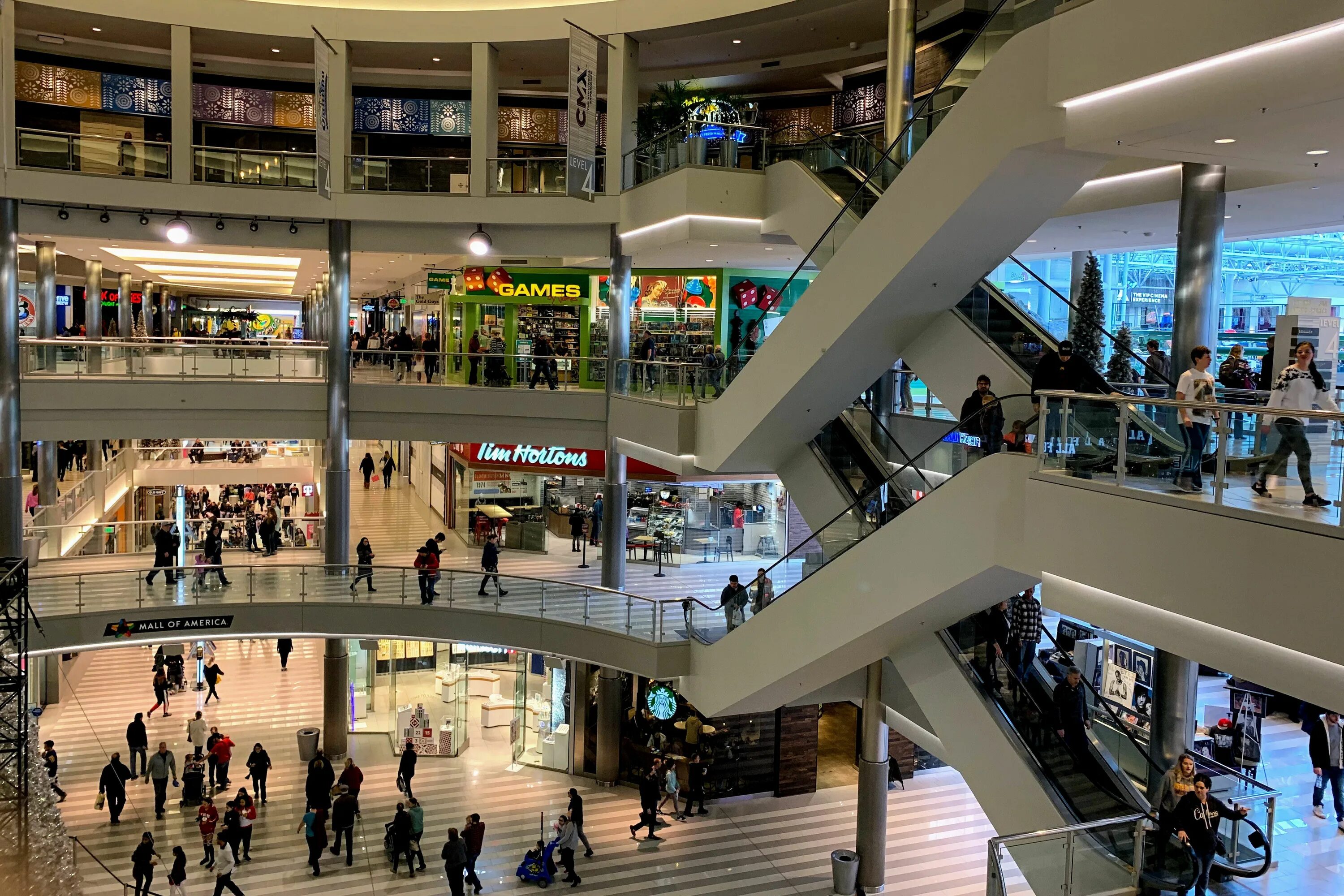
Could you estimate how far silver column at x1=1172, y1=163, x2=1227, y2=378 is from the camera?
31.6ft

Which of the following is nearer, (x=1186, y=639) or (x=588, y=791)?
(x=1186, y=639)

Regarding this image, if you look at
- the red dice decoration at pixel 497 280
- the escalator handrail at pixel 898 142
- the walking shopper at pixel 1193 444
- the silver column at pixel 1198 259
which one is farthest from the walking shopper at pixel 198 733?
→ the walking shopper at pixel 1193 444

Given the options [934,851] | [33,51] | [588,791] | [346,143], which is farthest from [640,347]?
[33,51]

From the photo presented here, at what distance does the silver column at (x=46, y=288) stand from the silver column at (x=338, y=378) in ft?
18.6

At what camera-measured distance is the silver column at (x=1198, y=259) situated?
9.62 meters

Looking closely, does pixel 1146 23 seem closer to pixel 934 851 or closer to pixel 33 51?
pixel 934 851

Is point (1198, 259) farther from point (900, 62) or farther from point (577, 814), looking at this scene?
point (577, 814)

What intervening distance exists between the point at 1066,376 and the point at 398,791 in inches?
521

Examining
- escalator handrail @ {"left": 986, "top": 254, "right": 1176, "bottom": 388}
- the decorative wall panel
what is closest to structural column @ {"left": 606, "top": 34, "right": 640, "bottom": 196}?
escalator handrail @ {"left": 986, "top": 254, "right": 1176, "bottom": 388}

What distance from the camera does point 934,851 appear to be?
15375mm

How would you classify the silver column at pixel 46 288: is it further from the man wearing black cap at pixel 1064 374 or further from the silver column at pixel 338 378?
the man wearing black cap at pixel 1064 374

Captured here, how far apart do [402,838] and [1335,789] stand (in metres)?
11.5

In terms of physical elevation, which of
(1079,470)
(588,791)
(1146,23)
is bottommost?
(588,791)

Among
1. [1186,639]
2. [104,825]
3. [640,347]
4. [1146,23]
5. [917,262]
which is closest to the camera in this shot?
[1146,23]
